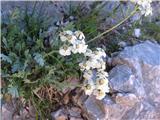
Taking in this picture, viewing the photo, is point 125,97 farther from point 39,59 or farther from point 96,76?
point 39,59

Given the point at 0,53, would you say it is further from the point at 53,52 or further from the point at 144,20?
the point at 144,20

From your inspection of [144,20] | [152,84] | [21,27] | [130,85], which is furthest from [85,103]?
[144,20]

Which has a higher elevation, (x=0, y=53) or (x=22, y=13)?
(x=22, y=13)

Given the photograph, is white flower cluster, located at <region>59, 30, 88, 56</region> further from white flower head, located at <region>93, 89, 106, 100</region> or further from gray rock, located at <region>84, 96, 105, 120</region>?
gray rock, located at <region>84, 96, 105, 120</region>

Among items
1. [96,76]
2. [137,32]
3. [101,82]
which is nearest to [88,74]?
[96,76]

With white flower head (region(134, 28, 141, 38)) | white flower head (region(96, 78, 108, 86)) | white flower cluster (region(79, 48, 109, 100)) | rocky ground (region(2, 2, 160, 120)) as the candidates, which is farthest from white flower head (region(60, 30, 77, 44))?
white flower head (region(134, 28, 141, 38))

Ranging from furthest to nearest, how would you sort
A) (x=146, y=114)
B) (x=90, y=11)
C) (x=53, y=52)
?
1. (x=90, y=11)
2. (x=146, y=114)
3. (x=53, y=52)

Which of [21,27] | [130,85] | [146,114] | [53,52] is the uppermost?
[21,27]
